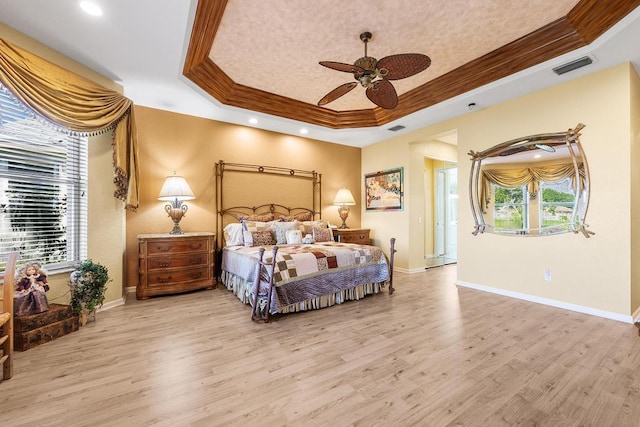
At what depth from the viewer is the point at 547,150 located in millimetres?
3635

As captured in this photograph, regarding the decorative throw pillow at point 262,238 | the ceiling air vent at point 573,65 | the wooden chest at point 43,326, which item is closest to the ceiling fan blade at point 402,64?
the ceiling air vent at point 573,65

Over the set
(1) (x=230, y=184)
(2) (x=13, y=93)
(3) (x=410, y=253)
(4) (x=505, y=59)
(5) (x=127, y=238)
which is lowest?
(3) (x=410, y=253)

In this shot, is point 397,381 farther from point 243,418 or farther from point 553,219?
point 553,219

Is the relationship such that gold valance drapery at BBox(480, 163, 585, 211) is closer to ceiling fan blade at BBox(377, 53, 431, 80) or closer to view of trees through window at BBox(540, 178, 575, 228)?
view of trees through window at BBox(540, 178, 575, 228)

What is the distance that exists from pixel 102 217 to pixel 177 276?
118 cm

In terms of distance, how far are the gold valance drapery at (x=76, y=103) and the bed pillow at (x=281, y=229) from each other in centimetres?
Answer: 199

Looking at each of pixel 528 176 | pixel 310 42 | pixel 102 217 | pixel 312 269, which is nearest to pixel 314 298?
pixel 312 269

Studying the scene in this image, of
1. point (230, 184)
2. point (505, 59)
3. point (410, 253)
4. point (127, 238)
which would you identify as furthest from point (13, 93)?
point (410, 253)

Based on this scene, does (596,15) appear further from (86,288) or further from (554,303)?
(86,288)

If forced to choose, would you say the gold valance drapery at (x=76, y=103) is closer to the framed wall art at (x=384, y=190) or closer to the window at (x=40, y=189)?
the window at (x=40, y=189)

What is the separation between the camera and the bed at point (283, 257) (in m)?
3.16

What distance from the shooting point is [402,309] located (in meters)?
3.43

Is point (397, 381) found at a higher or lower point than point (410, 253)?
lower

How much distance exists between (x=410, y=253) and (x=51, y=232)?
5405mm
